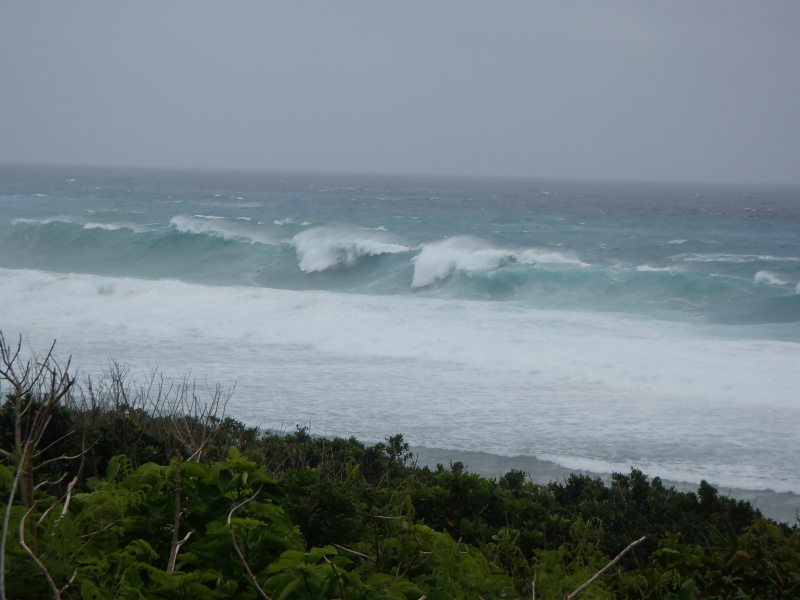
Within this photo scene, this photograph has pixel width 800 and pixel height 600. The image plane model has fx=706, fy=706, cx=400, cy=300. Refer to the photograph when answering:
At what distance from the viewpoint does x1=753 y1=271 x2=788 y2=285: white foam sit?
25.9 meters

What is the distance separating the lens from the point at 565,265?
91.7 ft

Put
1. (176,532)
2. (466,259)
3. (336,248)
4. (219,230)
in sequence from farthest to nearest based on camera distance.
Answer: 1. (219,230)
2. (336,248)
3. (466,259)
4. (176,532)

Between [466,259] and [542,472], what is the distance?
20.9 metres

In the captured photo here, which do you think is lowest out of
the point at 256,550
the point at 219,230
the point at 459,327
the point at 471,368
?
the point at 471,368

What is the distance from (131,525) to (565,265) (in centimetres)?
2690

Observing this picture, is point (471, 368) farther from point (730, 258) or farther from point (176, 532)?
point (730, 258)

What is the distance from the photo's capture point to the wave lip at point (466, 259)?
2800cm

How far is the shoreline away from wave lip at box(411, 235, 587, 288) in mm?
17994

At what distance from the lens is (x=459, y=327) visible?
Answer: 1691 cm

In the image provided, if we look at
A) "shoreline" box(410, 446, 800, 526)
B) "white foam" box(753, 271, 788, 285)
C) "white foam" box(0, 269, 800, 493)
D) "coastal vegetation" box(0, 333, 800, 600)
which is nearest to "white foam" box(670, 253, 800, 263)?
"white foam" box(753, 271, 788, 285)

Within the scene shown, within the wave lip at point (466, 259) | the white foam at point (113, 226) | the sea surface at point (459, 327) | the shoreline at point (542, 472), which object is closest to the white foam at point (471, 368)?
the sea surface at point (459, 327)

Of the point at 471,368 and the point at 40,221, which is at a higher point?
the point at 40,221

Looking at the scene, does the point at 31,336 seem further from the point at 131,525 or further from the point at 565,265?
the point at 565,265

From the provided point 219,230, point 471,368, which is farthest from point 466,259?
point 471,368
